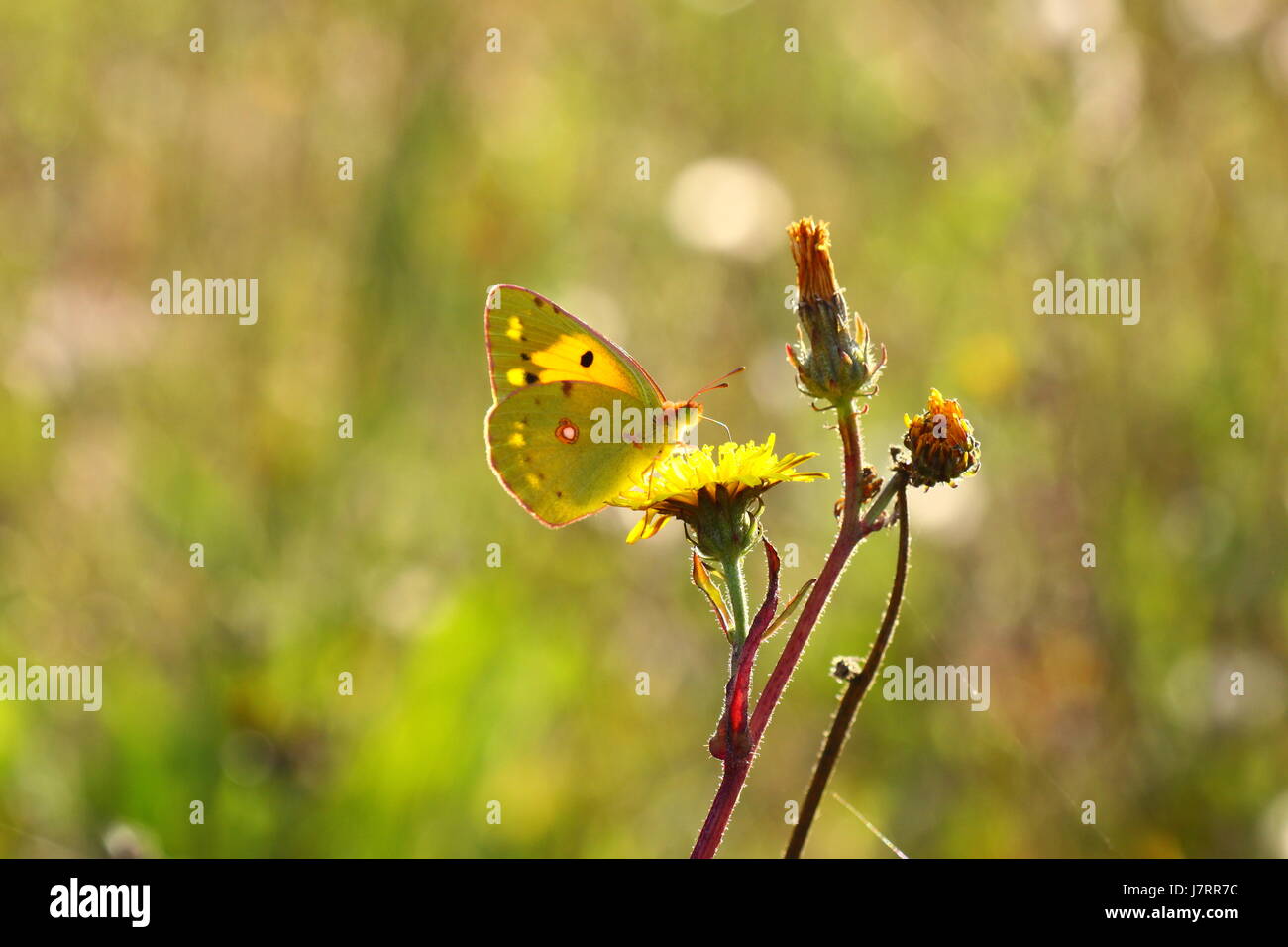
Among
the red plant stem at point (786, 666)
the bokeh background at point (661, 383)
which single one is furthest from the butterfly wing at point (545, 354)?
the bokeh background at point (661, 383)

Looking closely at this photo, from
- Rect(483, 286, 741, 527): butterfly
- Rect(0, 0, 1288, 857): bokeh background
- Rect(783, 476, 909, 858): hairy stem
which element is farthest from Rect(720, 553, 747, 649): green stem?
Rect(0, 0, 1288, 857): bokeh background

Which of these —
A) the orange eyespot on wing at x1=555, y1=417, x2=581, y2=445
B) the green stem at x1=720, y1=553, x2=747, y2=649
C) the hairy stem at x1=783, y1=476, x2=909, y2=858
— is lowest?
the hairy stem at x1=783, y1=476, x2=909, y2=858

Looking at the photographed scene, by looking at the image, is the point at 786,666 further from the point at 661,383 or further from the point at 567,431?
the point at 661,383

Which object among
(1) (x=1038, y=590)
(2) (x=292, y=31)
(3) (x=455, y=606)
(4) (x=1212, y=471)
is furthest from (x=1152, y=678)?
(2) (x=292, y=31)

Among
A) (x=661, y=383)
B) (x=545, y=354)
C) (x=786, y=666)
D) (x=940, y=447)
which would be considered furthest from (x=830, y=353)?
(x=661, y=383)

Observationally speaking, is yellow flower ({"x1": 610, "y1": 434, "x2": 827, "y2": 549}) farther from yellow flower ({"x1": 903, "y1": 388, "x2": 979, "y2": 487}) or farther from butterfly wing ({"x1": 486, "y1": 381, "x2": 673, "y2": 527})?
butterfly wing ({"x1": 486, "y1": 381, "x2": 673, "y2": 527})

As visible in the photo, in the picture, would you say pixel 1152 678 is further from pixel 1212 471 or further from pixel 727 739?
pixel 727 739
